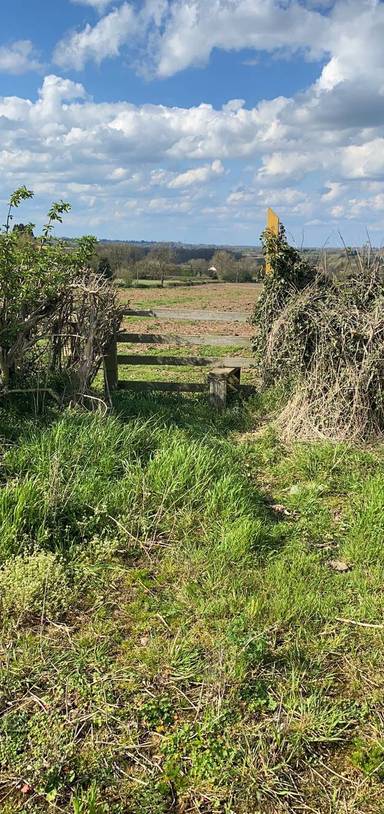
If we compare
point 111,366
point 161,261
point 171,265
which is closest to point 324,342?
point 111,366

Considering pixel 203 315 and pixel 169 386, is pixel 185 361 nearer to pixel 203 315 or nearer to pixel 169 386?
pixel 169 386

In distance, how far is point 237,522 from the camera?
14.0 feet

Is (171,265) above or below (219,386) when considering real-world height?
above

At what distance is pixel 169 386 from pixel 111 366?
0.80m

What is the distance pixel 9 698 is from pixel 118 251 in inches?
1309

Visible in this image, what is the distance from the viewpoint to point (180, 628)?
131 inches

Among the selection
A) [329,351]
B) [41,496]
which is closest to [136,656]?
[41,496]

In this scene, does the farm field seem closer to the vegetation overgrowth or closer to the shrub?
the vegetation overgrowth

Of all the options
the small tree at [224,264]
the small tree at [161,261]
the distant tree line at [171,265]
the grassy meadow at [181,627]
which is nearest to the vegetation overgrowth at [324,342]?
the grassy meadow at [181,627]

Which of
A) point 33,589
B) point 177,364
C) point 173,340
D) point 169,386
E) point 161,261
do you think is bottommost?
point 33,589

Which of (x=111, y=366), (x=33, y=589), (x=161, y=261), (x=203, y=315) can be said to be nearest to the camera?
(x=33, y=589)

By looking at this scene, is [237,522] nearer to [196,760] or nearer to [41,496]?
[41,496]

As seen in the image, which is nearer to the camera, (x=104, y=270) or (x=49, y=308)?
(x=49, y=308)

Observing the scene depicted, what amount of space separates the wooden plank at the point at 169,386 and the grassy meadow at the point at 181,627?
2.14m
